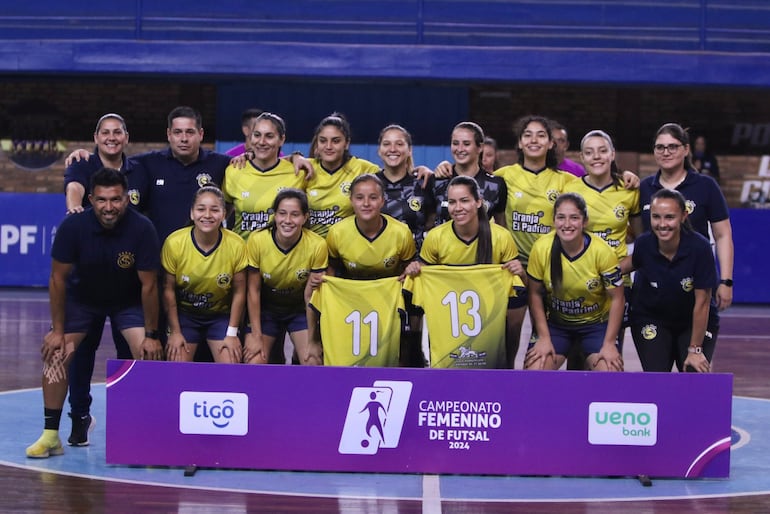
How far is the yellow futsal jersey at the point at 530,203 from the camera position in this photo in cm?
761

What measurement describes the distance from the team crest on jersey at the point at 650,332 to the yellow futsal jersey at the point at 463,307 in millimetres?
849

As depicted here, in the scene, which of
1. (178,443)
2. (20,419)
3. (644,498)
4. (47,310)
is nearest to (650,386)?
(644,498)

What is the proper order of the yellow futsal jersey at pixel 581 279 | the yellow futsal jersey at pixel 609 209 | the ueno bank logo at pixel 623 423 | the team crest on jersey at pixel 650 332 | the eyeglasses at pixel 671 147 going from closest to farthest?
the ueno bank logo at pixel 623 423, the yellow futsal jersey at pixel 581 279, the team crest on jersey at pixel 650 332, the eyeglasses at pixel 671 147, the yellow futsal jersey at pixel 609 209

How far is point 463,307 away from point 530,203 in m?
0.95

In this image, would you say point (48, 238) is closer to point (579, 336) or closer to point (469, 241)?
point (469, 241)

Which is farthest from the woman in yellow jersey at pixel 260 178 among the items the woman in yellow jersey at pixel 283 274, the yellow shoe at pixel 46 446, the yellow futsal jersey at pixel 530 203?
the yellow shoe at pixel 46 446

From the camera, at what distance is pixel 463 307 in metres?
7.13

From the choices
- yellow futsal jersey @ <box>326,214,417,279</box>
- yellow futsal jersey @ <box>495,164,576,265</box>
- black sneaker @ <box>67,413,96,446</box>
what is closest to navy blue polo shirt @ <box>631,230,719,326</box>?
yellow futsal jersey @ <box>495,164,576,265</box>

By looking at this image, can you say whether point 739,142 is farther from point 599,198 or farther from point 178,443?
point 178,443

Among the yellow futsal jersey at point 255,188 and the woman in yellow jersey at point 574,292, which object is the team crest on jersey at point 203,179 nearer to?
the yellow futsal jersey at point 255,188

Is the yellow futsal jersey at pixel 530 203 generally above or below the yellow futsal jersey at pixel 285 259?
above

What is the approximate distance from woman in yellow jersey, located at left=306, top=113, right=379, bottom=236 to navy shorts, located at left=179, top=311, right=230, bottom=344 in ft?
3.04

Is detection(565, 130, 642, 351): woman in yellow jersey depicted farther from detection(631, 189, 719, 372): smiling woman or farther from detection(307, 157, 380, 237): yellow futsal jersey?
Answer: detection(307, 157, 380, 237): yellow futsal jersey

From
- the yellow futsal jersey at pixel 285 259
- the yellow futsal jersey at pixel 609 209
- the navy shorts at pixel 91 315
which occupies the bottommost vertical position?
the navy shorts at pixel 91 315
